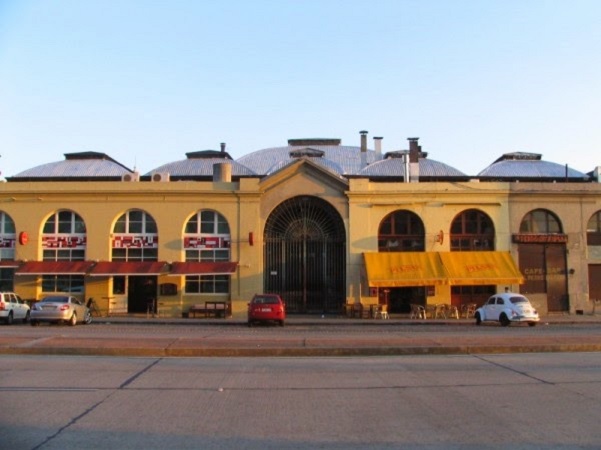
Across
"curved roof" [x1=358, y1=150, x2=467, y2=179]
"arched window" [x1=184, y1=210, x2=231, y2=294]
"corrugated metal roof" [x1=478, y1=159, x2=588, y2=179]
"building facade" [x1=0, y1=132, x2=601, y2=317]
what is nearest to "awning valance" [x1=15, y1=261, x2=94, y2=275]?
"building facade" [x1=0, y1=132, x2=601, y2=317]

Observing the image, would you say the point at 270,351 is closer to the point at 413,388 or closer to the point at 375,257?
the point at 413,388

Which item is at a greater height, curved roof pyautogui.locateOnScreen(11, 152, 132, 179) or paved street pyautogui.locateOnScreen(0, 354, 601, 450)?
curved roof pyautogui.locateOnScreen(11, 152, 132, 179)

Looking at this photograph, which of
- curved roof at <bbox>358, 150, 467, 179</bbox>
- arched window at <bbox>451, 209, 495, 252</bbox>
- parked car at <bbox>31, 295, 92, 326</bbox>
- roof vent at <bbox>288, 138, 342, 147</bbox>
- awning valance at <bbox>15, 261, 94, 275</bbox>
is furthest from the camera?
roof vent at <bbox>288, 138, 342, 147</bbox>

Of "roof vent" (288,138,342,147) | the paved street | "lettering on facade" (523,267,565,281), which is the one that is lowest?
the paved street

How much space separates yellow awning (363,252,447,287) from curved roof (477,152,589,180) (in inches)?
659

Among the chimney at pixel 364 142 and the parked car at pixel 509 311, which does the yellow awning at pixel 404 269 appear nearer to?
the parked car at pixel 509 311

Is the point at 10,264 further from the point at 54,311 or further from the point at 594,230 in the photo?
the point at 594,230

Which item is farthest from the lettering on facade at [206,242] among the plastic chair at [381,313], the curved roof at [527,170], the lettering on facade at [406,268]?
the curved roof at [527,170]

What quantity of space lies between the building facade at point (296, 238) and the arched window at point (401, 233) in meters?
0.07

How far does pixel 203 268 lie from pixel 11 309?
10.4 m

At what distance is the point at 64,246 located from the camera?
130 ft

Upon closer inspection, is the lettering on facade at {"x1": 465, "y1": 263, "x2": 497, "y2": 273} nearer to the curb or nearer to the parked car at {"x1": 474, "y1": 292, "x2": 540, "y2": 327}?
the parked car at {"x1": 474, "y1": 292, "x2": 540, "y2": 327}

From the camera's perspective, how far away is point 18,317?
109 ft

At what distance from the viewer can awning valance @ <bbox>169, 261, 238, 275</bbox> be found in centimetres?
3784
